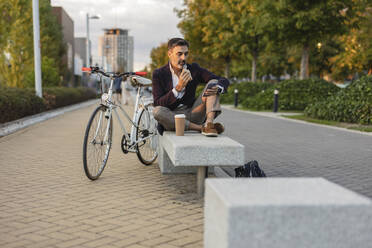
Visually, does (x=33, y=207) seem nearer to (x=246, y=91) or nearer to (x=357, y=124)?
(x=357, y=124)

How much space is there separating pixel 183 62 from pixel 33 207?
2.46 meters

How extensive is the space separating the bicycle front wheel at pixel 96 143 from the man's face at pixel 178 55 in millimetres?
1049

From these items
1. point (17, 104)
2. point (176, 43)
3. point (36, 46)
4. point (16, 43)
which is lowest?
point (17, 104)

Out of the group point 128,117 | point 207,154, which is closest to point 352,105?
point 128,117

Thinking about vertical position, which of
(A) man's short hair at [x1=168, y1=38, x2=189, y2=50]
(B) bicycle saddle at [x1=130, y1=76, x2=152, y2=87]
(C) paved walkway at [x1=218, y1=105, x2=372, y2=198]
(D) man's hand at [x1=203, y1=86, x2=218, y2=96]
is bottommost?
(C) paved walkway at [x1=218, y1=105, x2=372, y2=198]

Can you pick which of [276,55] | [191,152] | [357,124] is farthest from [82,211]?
[276,55]

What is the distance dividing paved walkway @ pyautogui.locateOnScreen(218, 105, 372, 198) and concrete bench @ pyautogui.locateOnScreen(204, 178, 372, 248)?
2735mm

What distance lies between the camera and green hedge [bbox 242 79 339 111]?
19047mm

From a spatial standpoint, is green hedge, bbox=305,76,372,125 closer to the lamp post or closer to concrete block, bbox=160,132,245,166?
concrete block, bbox=160,132,245,166

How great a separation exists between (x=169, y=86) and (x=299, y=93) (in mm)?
14975

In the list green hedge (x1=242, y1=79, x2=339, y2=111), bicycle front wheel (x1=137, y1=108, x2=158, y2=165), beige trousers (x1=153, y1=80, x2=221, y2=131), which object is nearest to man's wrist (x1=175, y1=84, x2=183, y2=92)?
beige trousers (x1=153, y1=80, x2=221, y2=131)

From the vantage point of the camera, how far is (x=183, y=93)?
18.5ft

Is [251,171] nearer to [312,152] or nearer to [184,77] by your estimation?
[184,77]

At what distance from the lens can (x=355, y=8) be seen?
62.1 feet
